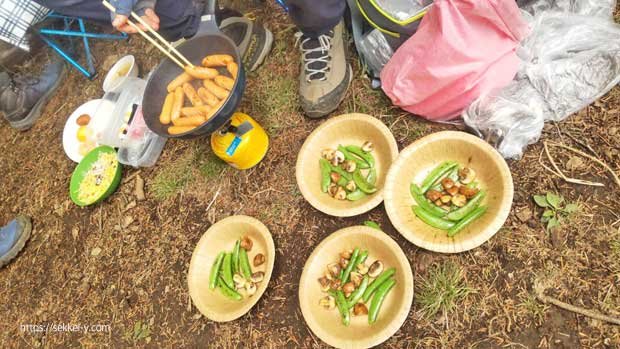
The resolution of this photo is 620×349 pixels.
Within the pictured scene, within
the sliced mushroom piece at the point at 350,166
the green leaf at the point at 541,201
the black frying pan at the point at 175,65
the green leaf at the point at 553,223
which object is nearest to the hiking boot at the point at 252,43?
the black frying pan at the point at 175,65

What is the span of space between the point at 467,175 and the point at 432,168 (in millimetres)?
226

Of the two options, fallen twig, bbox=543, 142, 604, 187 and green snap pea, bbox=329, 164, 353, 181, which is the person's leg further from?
fallen twig, bbox=543, 142, 604, 187

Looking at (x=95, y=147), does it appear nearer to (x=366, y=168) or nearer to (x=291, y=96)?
(x=291, y=96)

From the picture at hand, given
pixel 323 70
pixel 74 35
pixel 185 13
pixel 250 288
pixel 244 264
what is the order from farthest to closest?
pixel 74 35
pixel 185 13
pixel 323 70
pixel 244 264
pixel 250 288

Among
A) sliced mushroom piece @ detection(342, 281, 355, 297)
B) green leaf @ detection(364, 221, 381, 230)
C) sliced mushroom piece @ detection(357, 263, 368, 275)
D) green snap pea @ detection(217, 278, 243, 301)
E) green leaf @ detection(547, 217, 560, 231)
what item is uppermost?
green leaf @ detection(547, 217, 560, 231)

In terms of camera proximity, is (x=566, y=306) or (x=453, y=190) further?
(x=453, y=190)

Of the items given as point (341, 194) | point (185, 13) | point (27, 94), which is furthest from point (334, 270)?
point (27, 94)

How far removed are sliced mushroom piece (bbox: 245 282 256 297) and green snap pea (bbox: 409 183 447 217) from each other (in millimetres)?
1168

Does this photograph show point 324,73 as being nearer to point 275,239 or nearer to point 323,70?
point 323,70

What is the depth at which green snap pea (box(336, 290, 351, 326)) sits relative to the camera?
2.49 metres

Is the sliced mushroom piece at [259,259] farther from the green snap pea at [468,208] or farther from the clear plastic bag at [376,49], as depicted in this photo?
the clear plastic bag at [376,49]

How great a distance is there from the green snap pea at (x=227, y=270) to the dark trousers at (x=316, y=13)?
1681 mm

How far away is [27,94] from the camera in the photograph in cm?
467

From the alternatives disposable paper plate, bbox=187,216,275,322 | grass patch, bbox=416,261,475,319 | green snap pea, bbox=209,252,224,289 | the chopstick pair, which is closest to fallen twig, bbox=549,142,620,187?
grass patch, bbox=416,261,475,319
